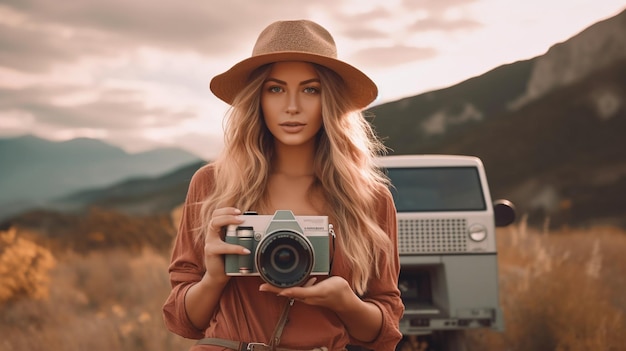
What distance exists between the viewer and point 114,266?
428 inches

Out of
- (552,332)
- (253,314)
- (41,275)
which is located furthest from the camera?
(41,275)

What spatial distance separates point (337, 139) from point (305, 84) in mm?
216

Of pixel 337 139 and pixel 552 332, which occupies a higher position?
pixel 337 139

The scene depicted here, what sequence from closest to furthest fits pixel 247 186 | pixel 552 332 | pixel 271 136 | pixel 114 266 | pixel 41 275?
pixel 247 186 < pixel 271 136 < pixel 552 332 < pixel 41 275 < pixel 114 266

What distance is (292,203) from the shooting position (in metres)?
2.40

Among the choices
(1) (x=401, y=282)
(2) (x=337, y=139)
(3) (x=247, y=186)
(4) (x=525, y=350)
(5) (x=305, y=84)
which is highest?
(5) (x=305, y=84)

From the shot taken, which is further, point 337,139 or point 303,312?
point 337,139

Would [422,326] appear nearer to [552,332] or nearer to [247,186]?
[552,332]

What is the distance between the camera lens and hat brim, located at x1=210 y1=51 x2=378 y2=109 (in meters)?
2.33

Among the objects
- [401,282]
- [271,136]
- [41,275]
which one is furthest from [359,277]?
[41,275]

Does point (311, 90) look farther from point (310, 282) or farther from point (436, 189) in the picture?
point (436, 189)

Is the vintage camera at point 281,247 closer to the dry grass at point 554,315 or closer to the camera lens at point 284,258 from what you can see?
the camera lens at point 284,258

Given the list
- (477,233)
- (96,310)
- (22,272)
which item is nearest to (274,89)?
(477,233)

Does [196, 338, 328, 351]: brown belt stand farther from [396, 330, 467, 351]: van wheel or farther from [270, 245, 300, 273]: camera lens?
[396, 330, 467, 351]: van wheel
